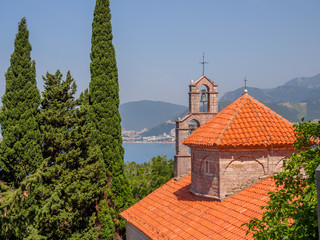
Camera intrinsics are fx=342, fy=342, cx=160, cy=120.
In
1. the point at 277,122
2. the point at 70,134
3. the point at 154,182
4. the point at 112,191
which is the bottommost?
the point at 154,182

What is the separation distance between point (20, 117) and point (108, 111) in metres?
5.47

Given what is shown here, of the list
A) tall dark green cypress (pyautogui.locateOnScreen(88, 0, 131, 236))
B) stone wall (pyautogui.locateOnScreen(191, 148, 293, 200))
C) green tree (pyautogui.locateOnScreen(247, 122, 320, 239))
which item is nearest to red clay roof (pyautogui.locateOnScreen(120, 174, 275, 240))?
stone wall (pyautogui.locateOnScreen(191, 148, 293, 200))

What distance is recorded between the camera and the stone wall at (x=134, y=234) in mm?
14167

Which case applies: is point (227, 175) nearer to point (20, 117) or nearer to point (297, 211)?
point (297, 211)

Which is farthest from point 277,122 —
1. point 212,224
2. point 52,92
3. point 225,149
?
point 52,92

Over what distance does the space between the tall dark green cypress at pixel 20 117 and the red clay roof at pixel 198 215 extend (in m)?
5.31

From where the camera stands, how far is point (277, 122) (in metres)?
13.5

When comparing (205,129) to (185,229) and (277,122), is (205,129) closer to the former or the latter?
(277,122)

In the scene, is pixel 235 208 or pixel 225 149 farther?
pixel 225 149

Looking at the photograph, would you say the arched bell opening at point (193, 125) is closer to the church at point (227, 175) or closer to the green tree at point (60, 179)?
the church at point (227, 175)

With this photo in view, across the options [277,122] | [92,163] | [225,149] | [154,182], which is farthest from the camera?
[154,182]

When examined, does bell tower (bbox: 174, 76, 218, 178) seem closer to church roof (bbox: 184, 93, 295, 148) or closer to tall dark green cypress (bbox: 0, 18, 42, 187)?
church roof (bbox: 184, 93, 295, 148)

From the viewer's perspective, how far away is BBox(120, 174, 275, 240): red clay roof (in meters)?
10.6

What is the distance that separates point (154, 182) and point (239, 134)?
1502 cm
